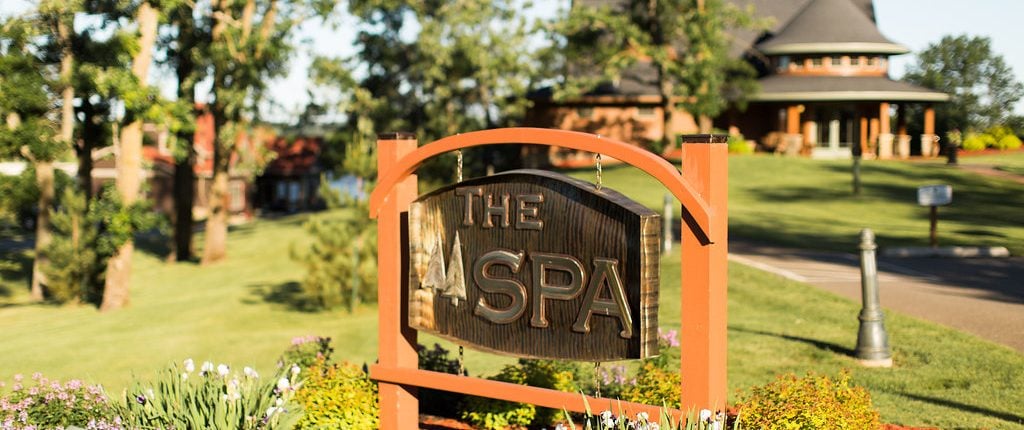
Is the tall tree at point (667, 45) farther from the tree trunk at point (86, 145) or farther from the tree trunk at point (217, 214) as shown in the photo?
the tree trunk at point (86, 145)

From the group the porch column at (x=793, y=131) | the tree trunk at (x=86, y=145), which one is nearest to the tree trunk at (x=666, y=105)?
the porch column at (x=793, y=131)

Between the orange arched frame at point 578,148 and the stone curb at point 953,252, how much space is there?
13758 millimetres

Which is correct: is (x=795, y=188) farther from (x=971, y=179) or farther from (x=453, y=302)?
(x=453, y=302)

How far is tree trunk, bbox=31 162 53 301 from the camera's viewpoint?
27.7 metres

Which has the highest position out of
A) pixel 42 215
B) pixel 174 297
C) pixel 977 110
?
pixel 977 110

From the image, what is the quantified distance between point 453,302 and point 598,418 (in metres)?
1.41

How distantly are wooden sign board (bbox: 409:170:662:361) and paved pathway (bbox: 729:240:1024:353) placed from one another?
7.00 m

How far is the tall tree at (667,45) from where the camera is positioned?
40469mm

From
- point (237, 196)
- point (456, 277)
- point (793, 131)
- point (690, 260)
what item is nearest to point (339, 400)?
point (456, 277)

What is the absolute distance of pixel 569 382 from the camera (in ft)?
31.3

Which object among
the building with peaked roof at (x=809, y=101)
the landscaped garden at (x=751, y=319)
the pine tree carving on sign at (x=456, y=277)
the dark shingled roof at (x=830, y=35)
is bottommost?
the landscaped garden at (x=751, y=319)

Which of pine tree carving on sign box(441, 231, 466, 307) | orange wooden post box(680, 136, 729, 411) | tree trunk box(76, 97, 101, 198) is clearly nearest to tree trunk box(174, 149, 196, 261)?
tree trunk box(76, 97, 101, 198)

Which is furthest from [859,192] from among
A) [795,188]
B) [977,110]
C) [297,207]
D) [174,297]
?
[977,110]

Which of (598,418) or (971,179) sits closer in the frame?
(598,418)
